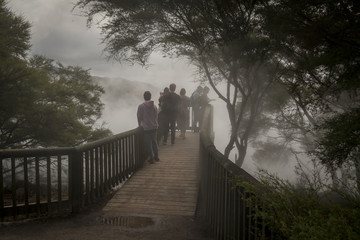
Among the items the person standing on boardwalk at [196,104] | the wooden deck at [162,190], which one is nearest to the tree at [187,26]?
the person standing on boardwalk at [196,104]

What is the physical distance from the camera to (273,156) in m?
30.7

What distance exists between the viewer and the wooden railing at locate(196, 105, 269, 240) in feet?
10.4

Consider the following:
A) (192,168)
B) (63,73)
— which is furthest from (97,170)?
(63,73)

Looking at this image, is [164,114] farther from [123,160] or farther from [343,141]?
[343,141]

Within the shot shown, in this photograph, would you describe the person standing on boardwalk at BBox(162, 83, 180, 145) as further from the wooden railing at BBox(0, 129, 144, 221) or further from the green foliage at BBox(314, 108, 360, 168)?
the green foliage at BBox(314, 108, 360, 168)

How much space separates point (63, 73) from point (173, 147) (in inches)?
788

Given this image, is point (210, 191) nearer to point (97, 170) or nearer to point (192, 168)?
point (97, 170)

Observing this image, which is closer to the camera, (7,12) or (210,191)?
(210,191)

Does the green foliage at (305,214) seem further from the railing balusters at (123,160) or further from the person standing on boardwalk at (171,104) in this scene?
the person standing on boardwalk at (171,104)

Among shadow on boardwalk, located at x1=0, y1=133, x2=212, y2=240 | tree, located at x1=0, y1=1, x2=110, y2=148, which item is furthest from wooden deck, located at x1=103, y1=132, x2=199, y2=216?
tree, located at x1=0, y1=1, x2=110, y2=148

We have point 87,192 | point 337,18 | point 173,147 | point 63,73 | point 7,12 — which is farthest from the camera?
point 63,73

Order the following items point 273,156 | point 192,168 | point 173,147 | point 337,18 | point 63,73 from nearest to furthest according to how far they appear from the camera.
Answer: point 337,18, point 192,168, point 173,147, point 63,73, point 273,156

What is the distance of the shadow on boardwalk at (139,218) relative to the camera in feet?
16.3

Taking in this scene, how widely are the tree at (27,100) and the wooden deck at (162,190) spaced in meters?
8.16
